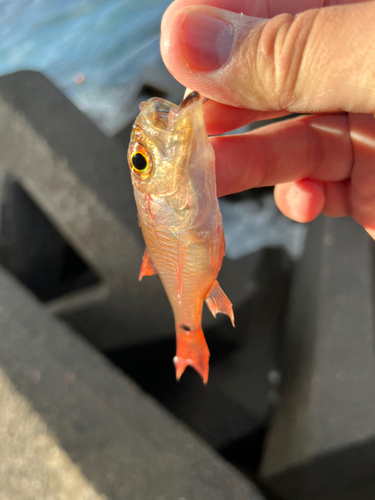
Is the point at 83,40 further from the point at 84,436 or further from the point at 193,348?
the point at 84,436

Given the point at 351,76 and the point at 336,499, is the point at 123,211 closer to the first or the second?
the point at 351,76

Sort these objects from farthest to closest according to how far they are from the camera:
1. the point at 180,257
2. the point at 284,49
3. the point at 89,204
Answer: the point at 89,204 → the point at 180,257 → the point at 284,49

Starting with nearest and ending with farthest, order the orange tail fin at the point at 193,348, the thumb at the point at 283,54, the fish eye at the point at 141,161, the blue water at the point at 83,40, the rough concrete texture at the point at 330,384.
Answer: the thumb at the point at 283,54, the fish eye at the point at 141,161, the orange tail fin at the point at 193,348, the rough concrete texture at the point at 330,384, the blue water at the point at 83,40

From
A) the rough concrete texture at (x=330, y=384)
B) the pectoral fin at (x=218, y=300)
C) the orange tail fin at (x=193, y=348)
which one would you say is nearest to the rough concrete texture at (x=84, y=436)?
the orange tail fin at (x=193, y=348)

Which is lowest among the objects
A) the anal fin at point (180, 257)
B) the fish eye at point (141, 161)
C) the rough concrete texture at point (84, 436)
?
the rough concrete texture at point (84, 436)

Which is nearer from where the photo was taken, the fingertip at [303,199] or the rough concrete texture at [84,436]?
the rough concrete texture at [84,436]

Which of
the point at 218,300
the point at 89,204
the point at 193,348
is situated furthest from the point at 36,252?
the point at 218,300

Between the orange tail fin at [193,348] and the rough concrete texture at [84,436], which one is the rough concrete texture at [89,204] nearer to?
the rough concrete texture at [84,436]
